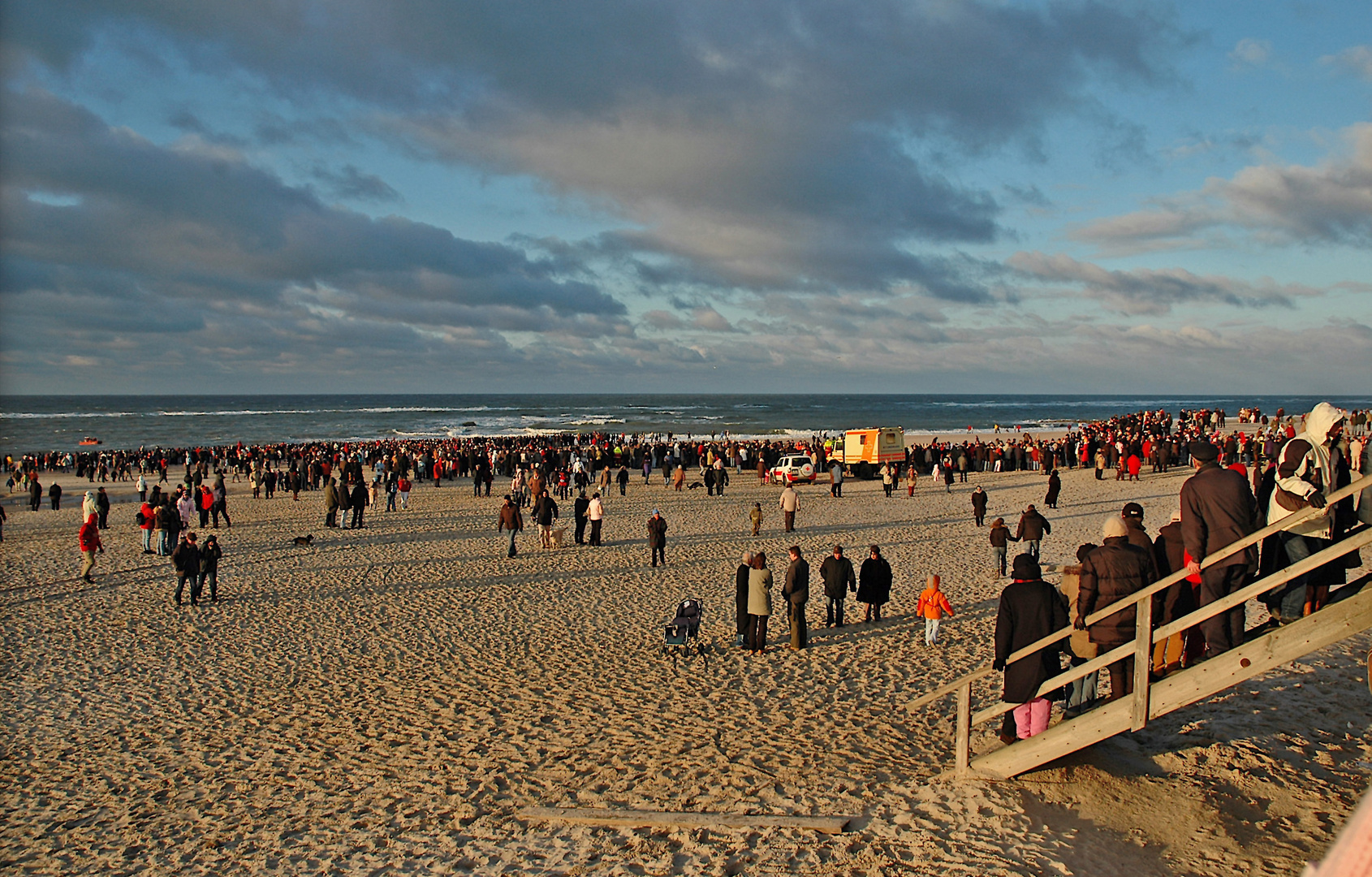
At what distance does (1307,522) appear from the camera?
19.7ft

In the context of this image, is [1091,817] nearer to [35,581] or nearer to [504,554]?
[504,554]

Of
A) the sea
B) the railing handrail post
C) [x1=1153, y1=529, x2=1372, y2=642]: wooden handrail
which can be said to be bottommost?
the sea

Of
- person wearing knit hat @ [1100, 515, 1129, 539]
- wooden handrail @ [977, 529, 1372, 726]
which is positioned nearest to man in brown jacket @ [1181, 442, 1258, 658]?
wooden handrail @ [977, 529, 1372, 726]

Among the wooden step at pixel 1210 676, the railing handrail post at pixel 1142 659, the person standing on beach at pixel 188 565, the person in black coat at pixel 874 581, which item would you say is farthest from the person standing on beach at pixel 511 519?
the railing handrail post at pixel 1142 659

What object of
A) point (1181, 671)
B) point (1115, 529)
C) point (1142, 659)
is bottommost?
point (1181, 671)

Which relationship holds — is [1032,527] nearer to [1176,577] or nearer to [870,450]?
[1176,577]

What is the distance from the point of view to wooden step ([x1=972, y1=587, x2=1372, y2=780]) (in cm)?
539

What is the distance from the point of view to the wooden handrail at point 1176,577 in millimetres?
5215

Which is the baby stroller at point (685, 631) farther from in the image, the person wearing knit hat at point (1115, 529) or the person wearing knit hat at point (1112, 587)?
the person wearing knit hat at point (1112, 587)

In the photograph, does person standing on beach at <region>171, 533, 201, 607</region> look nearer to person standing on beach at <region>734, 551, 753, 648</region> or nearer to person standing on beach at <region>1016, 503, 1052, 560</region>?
person standing on beach at <region>734, 551, 753, 648</region>

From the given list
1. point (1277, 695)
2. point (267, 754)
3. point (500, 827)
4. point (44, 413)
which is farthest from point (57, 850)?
point (44, 413)

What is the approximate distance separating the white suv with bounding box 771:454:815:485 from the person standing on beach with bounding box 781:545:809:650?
72.6 feet

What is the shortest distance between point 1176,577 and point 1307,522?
126 cm

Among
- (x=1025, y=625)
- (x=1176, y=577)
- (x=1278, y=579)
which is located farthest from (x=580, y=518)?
(x=1278, y=579)
